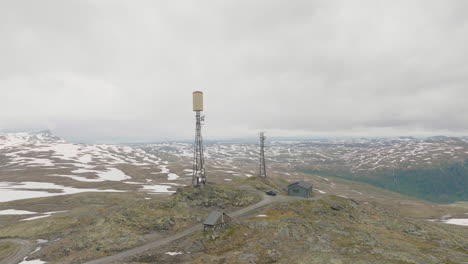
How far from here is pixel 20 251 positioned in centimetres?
5053

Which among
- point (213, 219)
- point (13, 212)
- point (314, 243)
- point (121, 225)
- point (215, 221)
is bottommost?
point (13, 212)

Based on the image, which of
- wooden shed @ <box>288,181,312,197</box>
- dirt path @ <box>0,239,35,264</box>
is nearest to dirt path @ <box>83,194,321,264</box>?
dirt path @ <box>0,239,35,264</box>

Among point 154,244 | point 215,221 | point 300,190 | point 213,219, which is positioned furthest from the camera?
point 300,190

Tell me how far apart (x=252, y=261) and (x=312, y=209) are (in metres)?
31.2

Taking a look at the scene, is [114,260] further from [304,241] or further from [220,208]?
[304,241]

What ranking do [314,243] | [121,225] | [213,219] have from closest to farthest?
[314,243] < [213,219] < [121,225]

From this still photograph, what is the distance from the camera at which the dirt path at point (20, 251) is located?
151 feet

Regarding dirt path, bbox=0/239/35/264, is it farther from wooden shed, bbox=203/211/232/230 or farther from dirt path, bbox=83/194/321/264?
wooden shed, bbox=203/211/232/230

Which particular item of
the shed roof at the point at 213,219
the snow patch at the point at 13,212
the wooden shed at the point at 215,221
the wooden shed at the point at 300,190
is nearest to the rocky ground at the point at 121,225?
the wooden shed at the point at 215,221

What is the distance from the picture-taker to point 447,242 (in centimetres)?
4897

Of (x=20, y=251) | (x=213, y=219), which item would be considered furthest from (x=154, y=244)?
(x=20, y=251)

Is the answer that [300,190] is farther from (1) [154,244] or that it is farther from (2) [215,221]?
(1) [154,244]

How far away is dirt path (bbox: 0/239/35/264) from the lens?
46.1 meters

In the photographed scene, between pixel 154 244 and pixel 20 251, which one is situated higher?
pixel 154 244
